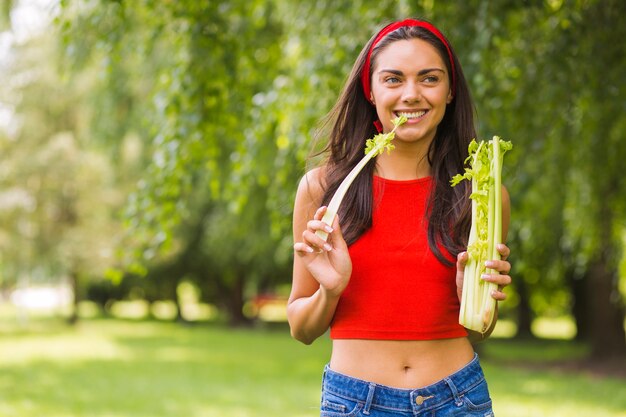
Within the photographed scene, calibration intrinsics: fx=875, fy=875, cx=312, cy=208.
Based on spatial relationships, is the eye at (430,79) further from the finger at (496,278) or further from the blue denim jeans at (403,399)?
the blue denim jeans at (403,399)

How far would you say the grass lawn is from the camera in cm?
967

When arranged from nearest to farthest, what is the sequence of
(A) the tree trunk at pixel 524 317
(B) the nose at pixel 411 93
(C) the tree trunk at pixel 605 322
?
1. (B) the nose at pixel 411 93
2. (C) the tree trunk at pixel 605 322
3. (A) the tree trunk at pixel 524 317

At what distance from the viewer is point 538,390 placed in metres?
11.9

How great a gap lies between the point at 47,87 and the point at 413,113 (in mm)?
19152

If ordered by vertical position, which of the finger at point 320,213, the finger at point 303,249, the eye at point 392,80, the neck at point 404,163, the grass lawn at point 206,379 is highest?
the eye at point 392,80

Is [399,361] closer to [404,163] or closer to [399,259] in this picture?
[399,259]

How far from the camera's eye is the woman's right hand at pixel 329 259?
2.04 m

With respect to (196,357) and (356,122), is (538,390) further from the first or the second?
(356,122)

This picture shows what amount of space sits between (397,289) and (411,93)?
0.50m

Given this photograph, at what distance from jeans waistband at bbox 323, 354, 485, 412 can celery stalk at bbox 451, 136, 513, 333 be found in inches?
6.0

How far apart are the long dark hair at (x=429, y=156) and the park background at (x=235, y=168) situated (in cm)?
30

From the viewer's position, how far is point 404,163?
2.34m

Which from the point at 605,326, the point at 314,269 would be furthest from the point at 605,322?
the point at 314,269

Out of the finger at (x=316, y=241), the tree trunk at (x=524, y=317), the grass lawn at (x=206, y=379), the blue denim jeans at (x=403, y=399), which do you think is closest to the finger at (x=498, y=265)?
the blue denim jeans at (x=403, y=399)
